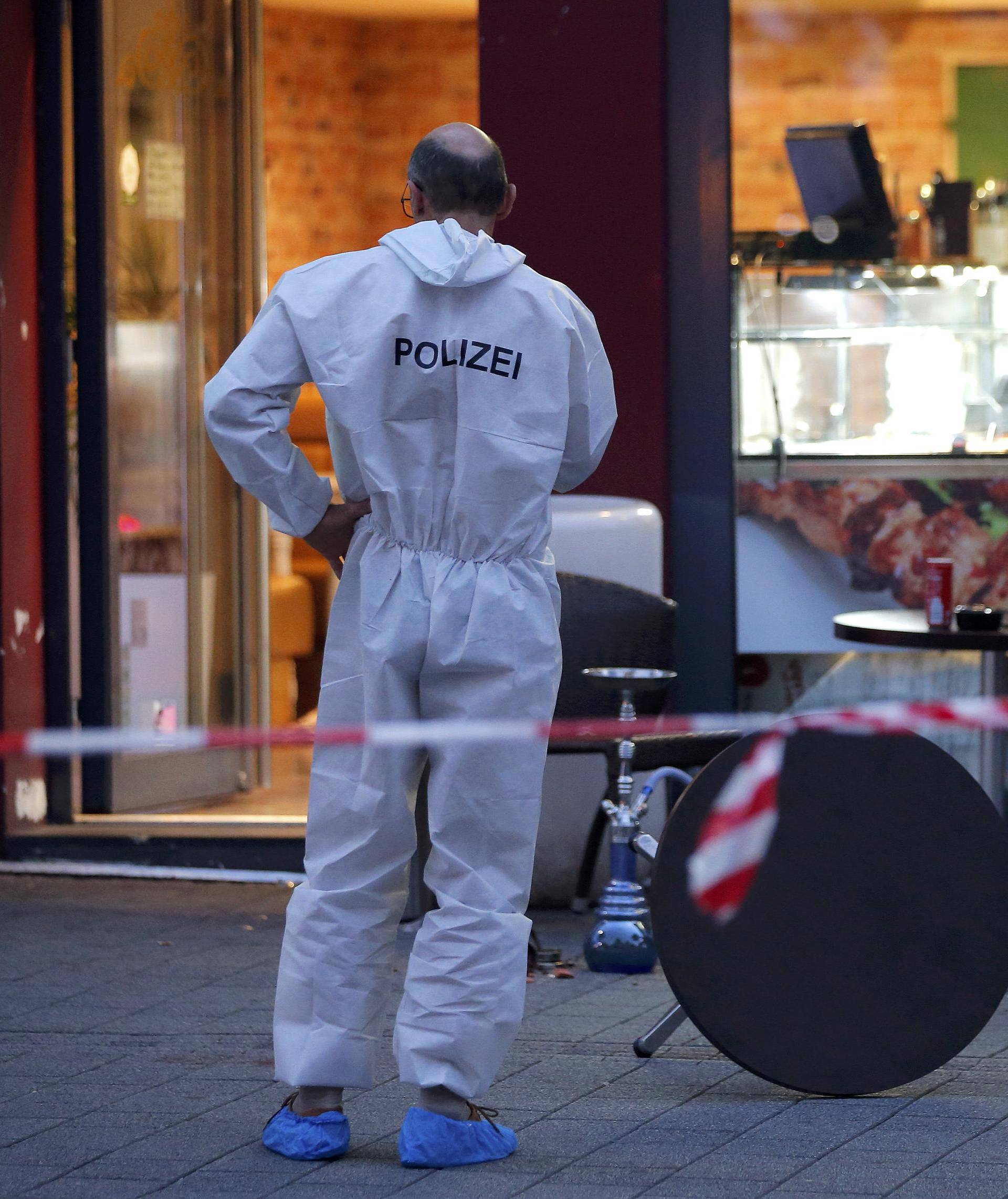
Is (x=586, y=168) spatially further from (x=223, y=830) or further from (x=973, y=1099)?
(x=973, y=1099)

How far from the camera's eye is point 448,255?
111 inches

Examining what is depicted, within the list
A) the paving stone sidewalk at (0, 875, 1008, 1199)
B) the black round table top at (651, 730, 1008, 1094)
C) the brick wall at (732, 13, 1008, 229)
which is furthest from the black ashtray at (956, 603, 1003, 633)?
the brick wall at (732, 13, 1008, 229)

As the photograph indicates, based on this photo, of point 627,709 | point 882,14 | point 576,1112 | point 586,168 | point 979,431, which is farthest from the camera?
point 882,14

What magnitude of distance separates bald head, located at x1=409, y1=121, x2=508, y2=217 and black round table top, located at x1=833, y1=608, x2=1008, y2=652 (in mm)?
1941

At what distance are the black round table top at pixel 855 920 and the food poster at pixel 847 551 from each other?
7.74ft

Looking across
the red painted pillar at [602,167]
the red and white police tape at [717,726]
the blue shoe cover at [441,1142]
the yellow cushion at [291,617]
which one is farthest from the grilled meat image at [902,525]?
the blue shoe cover at [441,1142]

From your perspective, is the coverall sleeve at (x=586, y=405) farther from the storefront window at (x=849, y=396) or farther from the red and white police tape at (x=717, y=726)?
the storefront window at (x=849, y=396)

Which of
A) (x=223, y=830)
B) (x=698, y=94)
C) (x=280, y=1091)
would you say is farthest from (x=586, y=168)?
(x=280, y=1091)

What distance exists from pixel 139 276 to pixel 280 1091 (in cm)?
341

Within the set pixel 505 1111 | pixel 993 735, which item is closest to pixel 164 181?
pixel 993 735

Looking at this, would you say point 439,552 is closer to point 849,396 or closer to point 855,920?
point 855,920

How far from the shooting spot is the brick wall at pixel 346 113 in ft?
28.5

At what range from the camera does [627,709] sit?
13.6 feet

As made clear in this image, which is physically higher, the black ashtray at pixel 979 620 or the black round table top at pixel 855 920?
Result: the black ashtray at pixel 979 620
